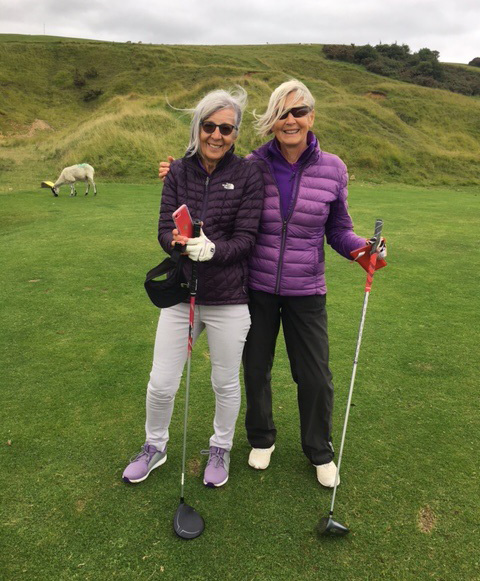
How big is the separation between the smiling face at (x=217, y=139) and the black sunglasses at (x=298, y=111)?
27 centimetres

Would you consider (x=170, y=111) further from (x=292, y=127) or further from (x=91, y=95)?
(x=91, y=95)

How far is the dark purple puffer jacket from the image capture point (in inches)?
97.3

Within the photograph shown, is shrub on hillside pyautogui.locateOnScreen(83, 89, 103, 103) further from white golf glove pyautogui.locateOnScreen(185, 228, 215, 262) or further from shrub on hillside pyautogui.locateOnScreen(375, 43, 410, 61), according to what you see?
white golf glove pyautogui.locateOnScreen(185, 228, 215, 262)

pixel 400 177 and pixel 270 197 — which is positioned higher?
pixel 270 197

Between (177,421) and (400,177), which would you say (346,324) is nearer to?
(177,421)

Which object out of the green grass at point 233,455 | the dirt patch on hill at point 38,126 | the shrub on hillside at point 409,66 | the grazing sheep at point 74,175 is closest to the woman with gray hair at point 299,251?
the green grass at point 233,455

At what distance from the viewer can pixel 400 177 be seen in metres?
22.0

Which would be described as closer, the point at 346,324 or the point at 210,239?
the point at 210,239

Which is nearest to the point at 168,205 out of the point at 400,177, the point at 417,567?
the point at 417,567

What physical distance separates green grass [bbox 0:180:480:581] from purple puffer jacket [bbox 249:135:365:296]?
1193mm

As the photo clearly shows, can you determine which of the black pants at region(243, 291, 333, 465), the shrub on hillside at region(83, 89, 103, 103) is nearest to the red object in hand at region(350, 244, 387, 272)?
the black pants at region(243, 291, 333, 465)

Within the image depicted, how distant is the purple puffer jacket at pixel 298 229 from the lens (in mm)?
2594

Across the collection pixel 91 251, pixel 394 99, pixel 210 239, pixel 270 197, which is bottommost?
pixel 91 251

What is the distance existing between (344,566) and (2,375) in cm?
307
